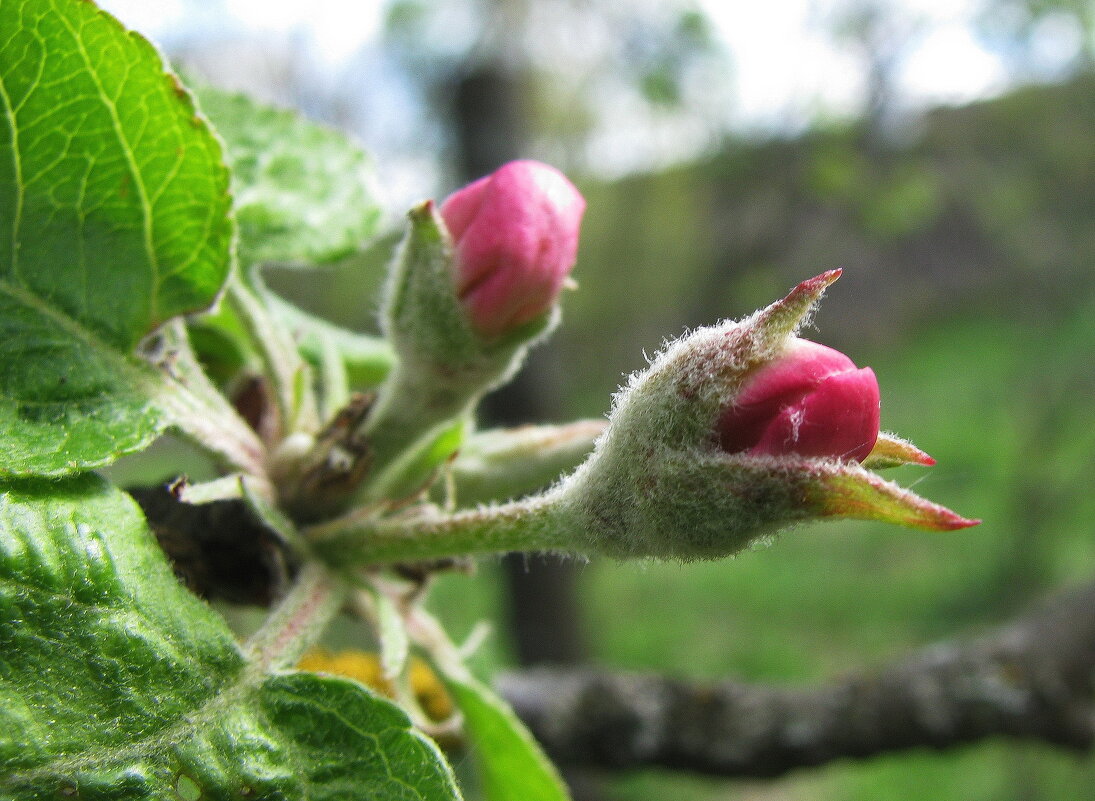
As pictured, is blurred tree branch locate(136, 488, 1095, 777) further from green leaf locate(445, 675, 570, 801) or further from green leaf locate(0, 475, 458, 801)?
green leaf locate(0, 475, 458, 801)

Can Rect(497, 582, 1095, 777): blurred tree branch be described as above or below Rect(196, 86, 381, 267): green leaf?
below

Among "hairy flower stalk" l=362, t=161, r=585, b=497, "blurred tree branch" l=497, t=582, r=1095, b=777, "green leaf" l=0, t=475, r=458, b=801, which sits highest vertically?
"hairy flower stalk" l=362, t=161, r=585, b=497

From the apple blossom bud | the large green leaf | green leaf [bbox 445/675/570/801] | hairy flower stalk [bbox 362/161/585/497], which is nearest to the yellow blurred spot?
green leaf [bbox 445/675/570/801]

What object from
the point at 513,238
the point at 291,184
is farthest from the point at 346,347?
the point at 513,238

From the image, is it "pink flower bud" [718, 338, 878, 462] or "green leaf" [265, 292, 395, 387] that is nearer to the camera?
"pink flower bud" [718, 338, 878, 462]

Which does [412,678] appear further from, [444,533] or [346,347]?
[444,533]

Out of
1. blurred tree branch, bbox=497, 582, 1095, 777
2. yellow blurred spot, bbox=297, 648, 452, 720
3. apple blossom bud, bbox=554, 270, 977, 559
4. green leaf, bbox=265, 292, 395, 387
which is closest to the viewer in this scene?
apple blossom bud, bbox=554, 270, 977, 559
